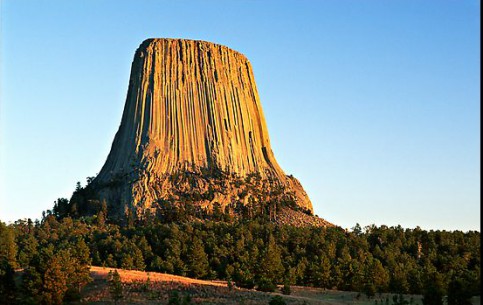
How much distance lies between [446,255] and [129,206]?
41543 mm

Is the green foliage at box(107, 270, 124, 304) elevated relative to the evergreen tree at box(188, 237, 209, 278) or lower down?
lower down

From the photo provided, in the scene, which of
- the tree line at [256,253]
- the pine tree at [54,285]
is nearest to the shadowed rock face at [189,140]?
the tree line at [256,253]

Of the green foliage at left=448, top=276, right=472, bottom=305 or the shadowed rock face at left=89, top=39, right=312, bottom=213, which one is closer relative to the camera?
the green foliage at left=448, top=276, right=472, bottom=305

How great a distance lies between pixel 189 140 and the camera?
4751 inches

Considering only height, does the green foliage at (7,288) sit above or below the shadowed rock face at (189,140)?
below

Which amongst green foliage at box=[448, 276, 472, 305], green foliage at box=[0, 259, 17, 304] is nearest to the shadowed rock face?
green foliage at box=[0, 259, 17, 304]

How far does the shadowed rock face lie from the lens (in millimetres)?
115125

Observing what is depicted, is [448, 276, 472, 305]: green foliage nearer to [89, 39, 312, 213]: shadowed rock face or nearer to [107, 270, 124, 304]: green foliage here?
[107, 270, 124, 304]: green foliage

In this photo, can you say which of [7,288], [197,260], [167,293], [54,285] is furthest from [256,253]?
[7,288]

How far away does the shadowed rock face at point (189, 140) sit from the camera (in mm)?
115125

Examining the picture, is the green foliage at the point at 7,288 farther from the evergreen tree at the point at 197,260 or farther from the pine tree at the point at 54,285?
the evergreen tree at the point at 197,260

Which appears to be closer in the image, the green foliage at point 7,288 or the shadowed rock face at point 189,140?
the green foliage at point 7,288

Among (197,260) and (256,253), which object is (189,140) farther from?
(197,260)

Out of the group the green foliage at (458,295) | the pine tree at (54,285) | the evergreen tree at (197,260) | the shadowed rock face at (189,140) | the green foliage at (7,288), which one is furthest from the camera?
the shadowed rock face at (189,140)
